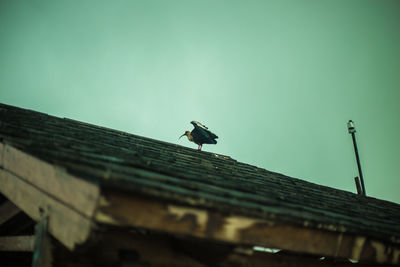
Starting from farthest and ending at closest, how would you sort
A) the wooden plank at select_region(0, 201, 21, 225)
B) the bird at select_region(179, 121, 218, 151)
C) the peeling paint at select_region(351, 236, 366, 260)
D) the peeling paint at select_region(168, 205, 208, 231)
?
the bird at select_region(179, 121, 218, 151)
the wooden plank at select_region(0, 201, 21, 225)
the peeling paint at select_region(351, 236, 366, 260)
the peeling paint at select_region(168, 205, 208, 231)

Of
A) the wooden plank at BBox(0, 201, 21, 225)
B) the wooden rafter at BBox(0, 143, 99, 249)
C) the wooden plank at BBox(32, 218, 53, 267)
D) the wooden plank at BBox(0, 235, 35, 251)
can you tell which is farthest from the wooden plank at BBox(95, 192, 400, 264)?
the wooden plank at BBox(0, 201, 21, 225)

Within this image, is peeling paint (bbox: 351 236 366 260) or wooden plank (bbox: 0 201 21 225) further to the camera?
wooden plank (bbox: 0 201 21 225)

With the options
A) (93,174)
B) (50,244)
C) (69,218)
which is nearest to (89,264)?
(50,244)

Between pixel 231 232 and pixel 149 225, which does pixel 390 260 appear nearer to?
pixel 231 232

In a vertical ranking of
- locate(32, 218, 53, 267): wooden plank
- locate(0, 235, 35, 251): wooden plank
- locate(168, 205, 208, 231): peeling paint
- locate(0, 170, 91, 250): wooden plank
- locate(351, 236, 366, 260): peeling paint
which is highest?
locate(168, 205, 208, 231): peeling paint

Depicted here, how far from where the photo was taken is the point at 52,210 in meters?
1.55

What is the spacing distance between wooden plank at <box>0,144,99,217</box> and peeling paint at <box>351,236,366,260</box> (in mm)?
1855

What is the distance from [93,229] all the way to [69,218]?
0.28m

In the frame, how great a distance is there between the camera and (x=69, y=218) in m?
1.35

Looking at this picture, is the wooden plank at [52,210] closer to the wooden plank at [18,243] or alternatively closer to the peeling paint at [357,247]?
the wooden plank at [18,243]

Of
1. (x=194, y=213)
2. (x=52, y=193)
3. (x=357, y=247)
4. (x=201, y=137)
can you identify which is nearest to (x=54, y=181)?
(x=52, y=193)

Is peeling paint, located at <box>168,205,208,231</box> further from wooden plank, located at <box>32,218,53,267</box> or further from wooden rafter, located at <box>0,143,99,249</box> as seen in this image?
wooden plank, located at <box>32,218,53,267</box>

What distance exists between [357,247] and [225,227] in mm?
1220

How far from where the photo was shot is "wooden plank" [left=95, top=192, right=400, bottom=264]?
1.20 meters
